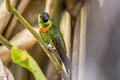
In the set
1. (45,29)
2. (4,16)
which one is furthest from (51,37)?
(4,16)

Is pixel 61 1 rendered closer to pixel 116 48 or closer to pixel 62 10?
pixel 62 10

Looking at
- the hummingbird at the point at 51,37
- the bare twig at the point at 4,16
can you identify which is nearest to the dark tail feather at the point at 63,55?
the hummingbird at the point at 51,37

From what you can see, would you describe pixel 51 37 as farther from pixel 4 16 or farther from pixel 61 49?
pixel 4 16

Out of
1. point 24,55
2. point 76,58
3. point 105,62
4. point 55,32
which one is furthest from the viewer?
point 76,58

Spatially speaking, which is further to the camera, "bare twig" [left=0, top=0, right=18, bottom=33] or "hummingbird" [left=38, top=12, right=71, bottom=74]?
"bare twig" [left=0, top=0, right=18, bottom=33]

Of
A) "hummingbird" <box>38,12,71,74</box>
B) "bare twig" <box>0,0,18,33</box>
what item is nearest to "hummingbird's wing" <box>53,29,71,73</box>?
"hummingbird" <box>38,12,71,74</box>

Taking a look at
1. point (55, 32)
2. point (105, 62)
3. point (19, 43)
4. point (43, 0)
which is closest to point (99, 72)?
point (105, 62)

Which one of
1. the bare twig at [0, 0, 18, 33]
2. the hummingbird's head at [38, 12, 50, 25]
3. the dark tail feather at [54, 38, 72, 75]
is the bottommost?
the dark tail feather at [54, 38, 72, 75]

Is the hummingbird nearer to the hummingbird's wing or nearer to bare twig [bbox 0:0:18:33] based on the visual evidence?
the hummingbird's wing
